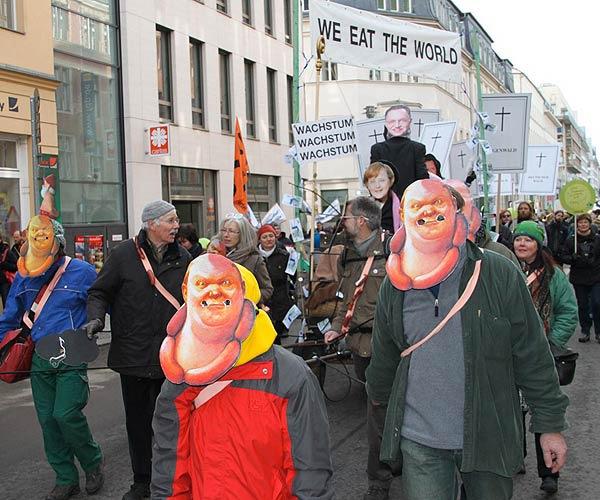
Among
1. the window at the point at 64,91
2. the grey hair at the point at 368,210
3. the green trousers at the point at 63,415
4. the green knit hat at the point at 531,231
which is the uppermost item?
the window at the point at 64,91

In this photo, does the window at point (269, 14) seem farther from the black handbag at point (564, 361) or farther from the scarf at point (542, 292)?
the black handbag at point (564, 361)

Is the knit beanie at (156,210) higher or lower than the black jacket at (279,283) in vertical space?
higher

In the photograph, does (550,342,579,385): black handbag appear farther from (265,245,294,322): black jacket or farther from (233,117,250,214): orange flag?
(233,117,250,214): orange flag

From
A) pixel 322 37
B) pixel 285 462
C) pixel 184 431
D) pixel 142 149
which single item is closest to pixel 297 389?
pixel 285 462

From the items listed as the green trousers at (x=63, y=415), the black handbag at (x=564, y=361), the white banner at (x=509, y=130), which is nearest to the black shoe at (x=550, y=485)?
the black handbag at (x=564, y=361)

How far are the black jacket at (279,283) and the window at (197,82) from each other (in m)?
14.4

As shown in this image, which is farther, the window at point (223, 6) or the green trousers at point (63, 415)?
the window at point (223, 6)

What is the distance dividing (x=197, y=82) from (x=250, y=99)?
328 cm

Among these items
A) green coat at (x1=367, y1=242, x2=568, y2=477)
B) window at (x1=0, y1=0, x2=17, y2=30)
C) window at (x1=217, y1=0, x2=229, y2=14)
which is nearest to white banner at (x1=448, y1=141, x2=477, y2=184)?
window at (x1=0, y1=0, x2=17, y2=30)

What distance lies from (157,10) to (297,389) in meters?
19.8

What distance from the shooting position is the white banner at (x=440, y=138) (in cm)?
1160

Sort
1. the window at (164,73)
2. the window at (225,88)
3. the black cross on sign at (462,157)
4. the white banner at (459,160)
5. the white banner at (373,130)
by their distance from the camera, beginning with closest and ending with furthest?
A: the white banner at (373,130) → the white banner at (459,160) → the black cross on sign at (462,157) → the window at (164,73) → the window at (225,88)

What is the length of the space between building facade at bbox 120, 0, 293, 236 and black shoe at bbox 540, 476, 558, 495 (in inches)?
626

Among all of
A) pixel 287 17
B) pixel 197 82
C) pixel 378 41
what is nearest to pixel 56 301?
pixel 378 41
